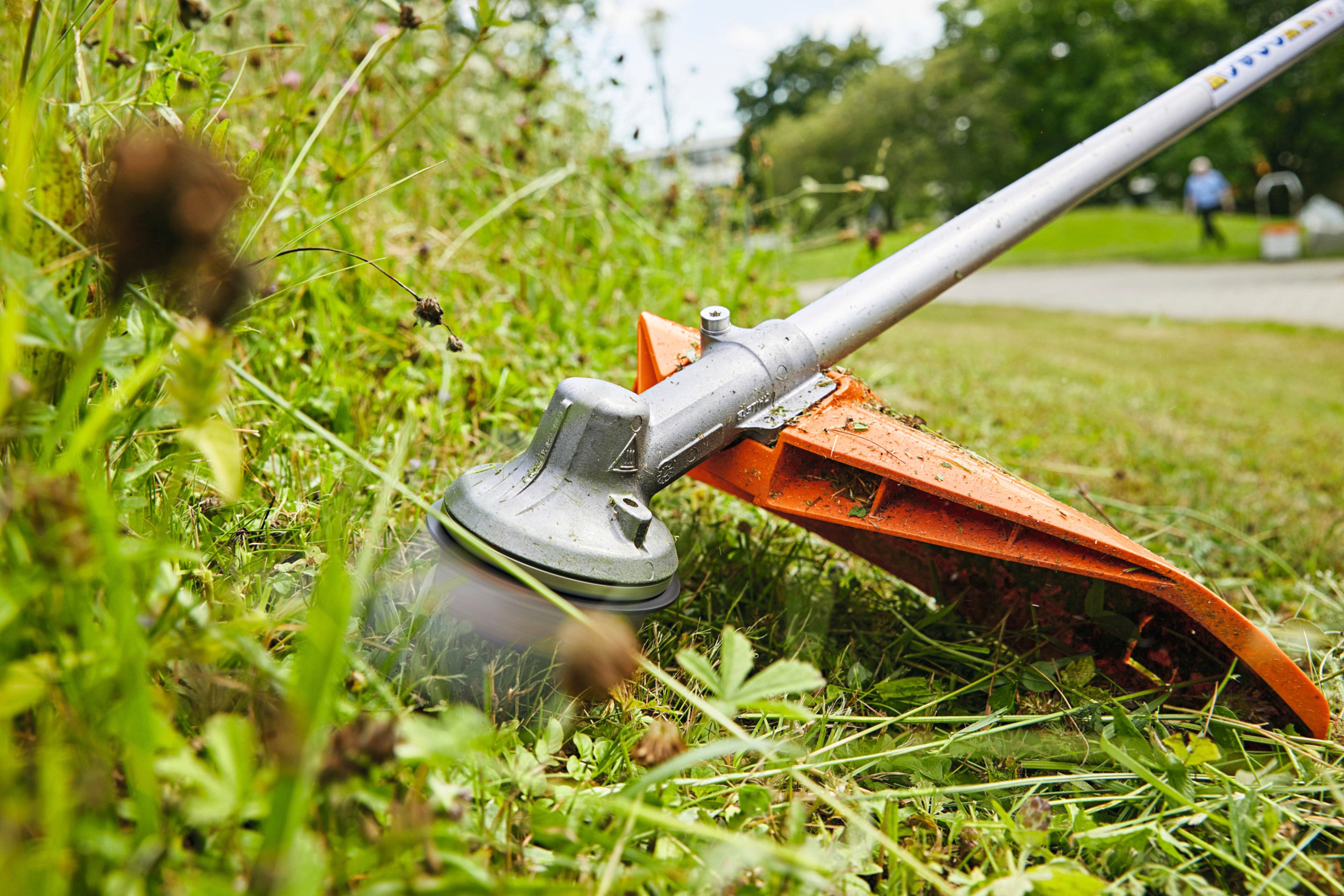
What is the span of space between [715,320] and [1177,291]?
47.2 feet

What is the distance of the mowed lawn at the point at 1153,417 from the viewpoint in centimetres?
249

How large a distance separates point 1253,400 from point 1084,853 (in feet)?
15.6

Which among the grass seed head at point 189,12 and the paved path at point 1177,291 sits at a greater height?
the grass seed head at point 189,12

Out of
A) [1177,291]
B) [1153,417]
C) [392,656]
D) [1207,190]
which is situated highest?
[1207,190]

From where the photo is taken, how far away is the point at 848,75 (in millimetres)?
41812

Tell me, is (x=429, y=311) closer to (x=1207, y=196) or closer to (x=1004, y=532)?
(x=1004, y=532)

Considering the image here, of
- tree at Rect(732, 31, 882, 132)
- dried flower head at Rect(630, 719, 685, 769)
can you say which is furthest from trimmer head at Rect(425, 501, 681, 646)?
tree at Rect(732, 31, 882, 132)

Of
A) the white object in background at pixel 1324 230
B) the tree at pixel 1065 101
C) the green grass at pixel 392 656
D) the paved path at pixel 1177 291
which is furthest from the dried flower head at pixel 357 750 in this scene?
the tree at pixel 1065 101

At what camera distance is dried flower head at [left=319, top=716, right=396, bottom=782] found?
0.60 meters

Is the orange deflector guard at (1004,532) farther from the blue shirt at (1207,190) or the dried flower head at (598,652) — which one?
the blue shirt at (1207,190)

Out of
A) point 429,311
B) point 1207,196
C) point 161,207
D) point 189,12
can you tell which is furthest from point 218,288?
point 1207,196

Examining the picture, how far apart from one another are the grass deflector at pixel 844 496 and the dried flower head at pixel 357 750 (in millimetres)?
304

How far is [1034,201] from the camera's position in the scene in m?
1.48

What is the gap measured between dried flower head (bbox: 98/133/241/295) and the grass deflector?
444 millimetres
